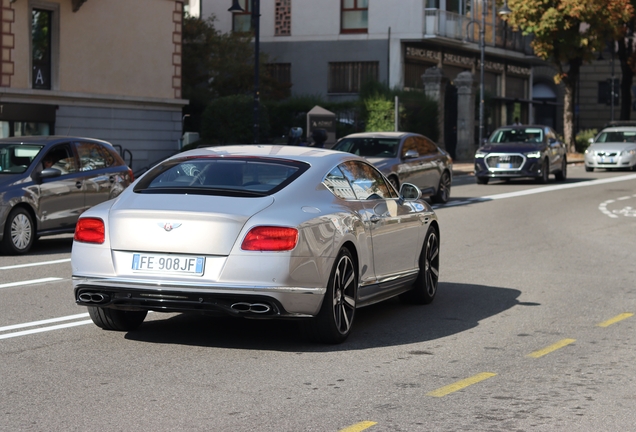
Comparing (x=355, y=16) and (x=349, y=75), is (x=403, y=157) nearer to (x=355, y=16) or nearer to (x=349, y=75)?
(x=349, y=75)

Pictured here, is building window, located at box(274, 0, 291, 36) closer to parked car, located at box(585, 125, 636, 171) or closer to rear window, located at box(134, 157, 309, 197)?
parked car, located at box(585, 125, 636, 171)

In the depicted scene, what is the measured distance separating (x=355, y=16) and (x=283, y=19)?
342cm

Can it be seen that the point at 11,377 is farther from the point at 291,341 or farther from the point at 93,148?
the point at 93,148

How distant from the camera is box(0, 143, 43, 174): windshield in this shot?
49.8 ft

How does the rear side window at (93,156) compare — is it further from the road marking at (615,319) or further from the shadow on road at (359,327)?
the road marking at (615,319)

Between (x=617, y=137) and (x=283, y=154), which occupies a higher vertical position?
(x=617, y=137)

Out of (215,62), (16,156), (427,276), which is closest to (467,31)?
(215,62)

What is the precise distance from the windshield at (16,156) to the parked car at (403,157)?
790cm

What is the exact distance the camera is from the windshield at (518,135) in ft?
101

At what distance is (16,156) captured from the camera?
601 inches

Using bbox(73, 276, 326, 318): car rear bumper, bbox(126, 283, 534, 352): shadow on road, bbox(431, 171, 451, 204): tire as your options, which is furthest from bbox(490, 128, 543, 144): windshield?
bbox(73, 276, 326, 318): car rear bumper

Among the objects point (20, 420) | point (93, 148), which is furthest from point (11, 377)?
point (93, 148)

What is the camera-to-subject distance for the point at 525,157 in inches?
1177

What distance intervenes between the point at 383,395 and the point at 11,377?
230 centimetres
